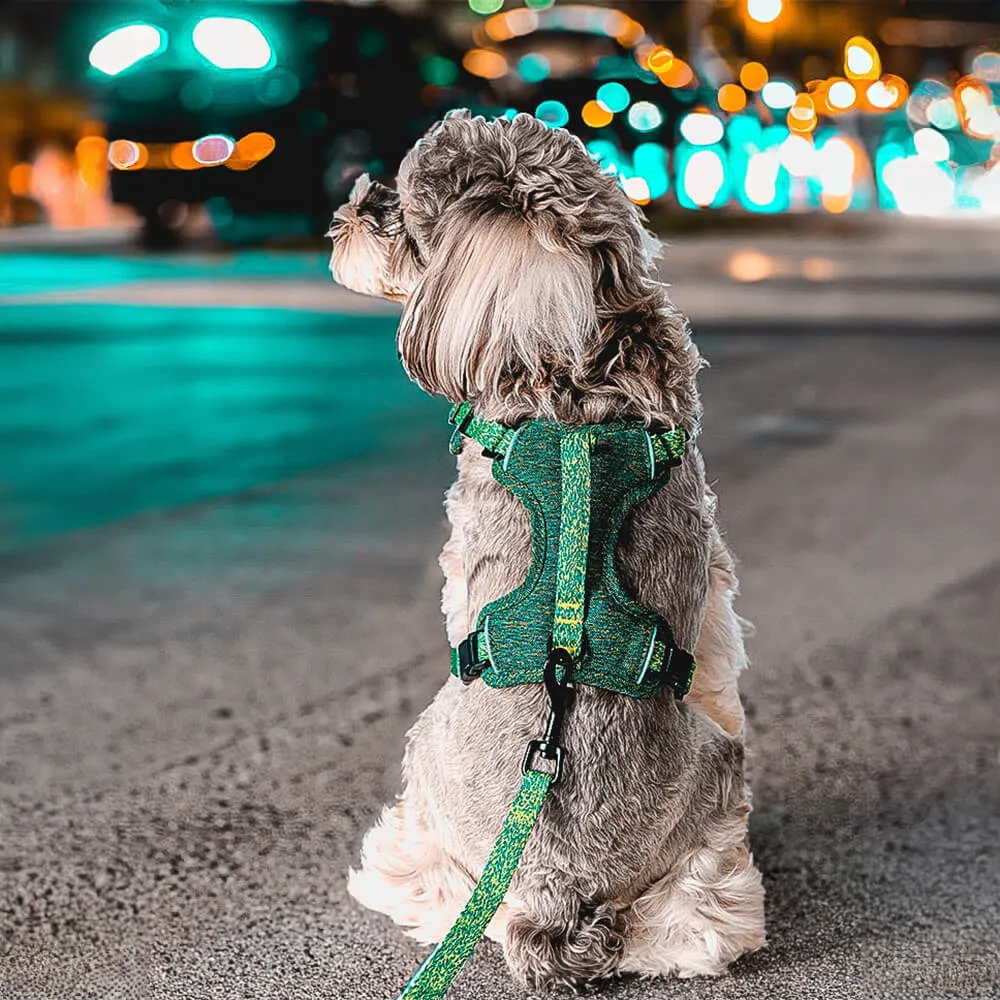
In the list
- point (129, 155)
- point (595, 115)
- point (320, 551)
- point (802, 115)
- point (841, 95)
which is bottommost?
point (320, 551)

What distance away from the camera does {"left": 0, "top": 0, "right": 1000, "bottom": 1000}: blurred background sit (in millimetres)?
3859

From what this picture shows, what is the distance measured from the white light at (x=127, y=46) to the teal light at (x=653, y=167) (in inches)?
271

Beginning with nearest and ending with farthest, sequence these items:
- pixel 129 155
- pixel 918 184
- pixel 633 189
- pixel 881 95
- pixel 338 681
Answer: pixel 633 189, pixel 338 681, pixel 129 155, pixel 918 184, pixel 881 95

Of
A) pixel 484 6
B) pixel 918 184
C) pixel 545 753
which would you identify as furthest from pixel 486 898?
pixel 484 6

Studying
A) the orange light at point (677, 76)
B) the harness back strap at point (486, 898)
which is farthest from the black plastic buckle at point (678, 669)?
the orange light at point (677, 76)

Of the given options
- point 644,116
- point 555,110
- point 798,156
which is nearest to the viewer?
point 555,110

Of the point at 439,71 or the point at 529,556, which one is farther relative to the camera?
the point at 439,71

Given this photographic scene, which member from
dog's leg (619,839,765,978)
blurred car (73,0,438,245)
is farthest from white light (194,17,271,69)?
dog's leg (619,839,765,978)

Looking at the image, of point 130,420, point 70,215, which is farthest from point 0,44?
point 130,420

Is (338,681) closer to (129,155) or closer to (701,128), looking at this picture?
(129,155)

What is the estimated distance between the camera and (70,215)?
25.6m

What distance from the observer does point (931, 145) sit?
41.3 metres

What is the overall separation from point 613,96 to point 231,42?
6305 millimetres

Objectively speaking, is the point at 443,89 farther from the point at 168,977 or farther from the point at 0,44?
the point at 168,977
